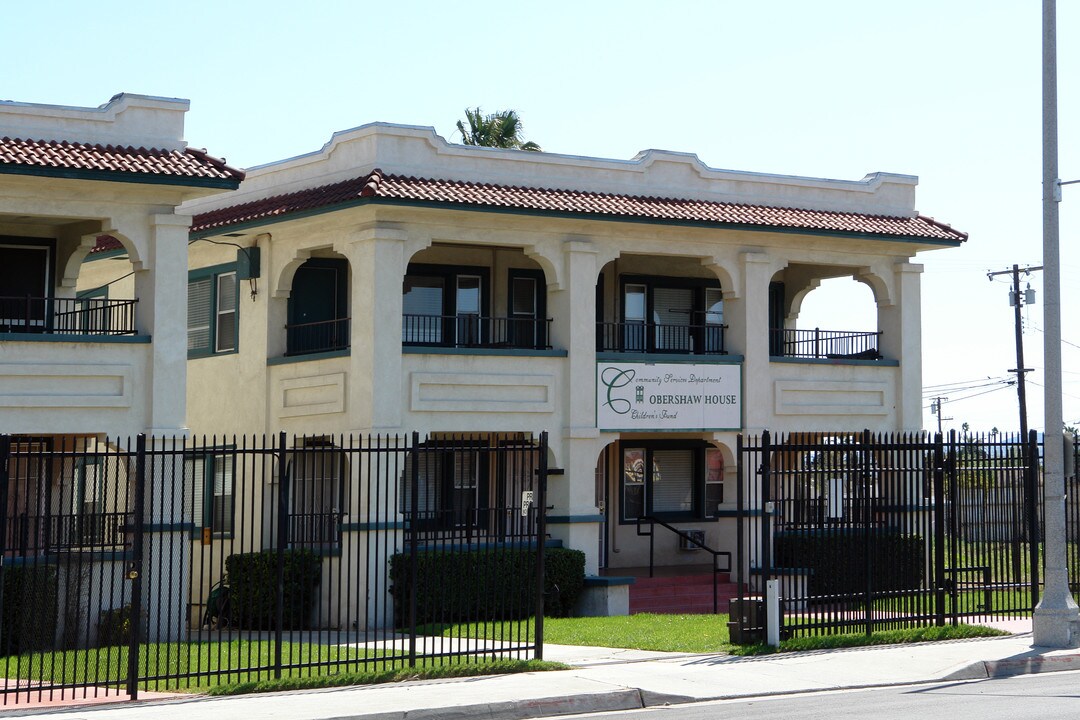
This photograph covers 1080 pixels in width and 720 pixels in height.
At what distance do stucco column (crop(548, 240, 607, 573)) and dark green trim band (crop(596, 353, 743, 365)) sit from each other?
426 millimetres

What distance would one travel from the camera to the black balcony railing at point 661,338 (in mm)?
31312

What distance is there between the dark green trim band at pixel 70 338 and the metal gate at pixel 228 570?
1.56m

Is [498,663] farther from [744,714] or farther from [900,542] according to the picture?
[900,542]

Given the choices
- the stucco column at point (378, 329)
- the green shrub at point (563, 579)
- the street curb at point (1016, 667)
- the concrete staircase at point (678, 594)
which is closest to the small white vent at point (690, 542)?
the concrete staircase at point (678, 594)

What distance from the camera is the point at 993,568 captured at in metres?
21.9

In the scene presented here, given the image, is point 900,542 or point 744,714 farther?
point 900,542

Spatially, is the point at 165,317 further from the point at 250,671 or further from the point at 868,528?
the point at 868,528

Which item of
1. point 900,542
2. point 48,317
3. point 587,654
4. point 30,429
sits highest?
point 48,317

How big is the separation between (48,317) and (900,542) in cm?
1402

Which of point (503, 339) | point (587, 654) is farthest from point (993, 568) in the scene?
point (503, 339)

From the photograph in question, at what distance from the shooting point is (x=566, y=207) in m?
28.2

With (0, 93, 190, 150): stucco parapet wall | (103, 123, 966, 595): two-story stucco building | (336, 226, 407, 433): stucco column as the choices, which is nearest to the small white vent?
(103, 123, 966, 595): two-story stucco building

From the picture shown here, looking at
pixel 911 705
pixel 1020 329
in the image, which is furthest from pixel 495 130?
pixel 911 705

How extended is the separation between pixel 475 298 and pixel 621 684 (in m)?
14.9
